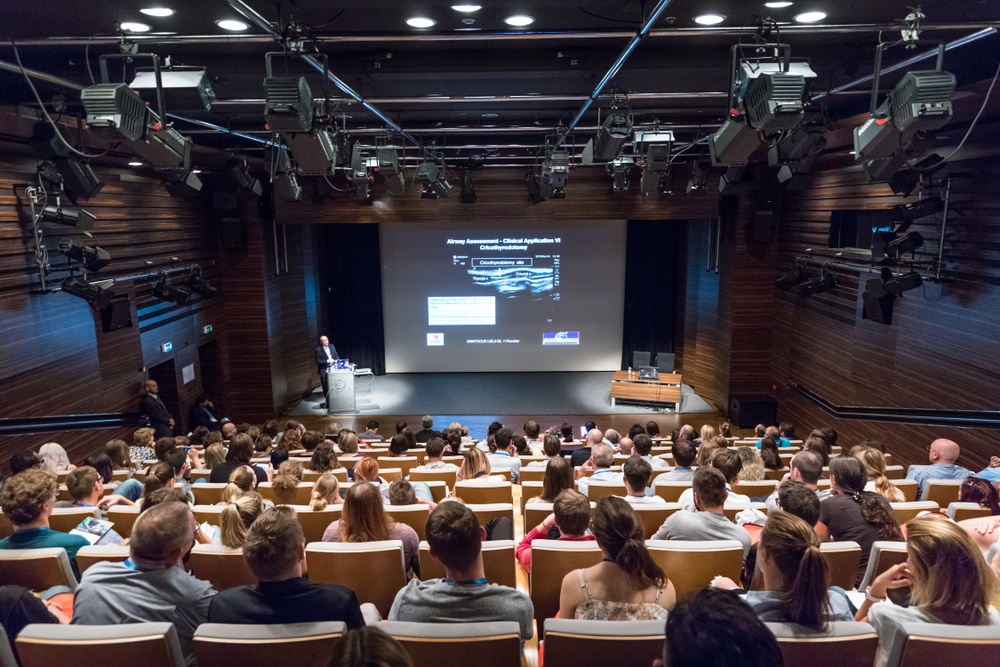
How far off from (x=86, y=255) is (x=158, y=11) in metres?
4.01

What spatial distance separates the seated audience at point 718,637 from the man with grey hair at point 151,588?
184cm

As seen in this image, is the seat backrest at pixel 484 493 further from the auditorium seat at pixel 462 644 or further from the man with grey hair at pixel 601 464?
the auditorium seat at pixel 462 644

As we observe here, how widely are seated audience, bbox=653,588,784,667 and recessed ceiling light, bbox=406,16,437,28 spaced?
4.30m

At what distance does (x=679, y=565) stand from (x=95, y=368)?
775 centimetres

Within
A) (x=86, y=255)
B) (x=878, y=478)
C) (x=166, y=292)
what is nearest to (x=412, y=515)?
(x=878, y=478)

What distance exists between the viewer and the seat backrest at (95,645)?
1971 mm

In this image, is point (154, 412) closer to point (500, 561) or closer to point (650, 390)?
point (500, 561)

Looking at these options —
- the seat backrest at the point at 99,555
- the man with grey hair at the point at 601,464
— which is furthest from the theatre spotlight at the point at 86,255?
the man with grey hair at the point at 601,464

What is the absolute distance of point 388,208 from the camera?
→ 11.9m

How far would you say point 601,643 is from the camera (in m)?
1.97

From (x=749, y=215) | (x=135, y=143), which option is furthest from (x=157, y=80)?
(x=749, y=215)

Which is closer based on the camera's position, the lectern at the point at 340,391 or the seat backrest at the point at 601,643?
the seat backrest at the point at 601,643

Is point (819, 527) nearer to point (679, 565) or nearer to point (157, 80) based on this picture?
point (679, 565)

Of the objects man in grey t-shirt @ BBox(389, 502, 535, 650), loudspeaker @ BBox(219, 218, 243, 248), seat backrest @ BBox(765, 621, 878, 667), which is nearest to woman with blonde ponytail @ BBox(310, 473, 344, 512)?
man in grey t-shirt @ BBox(389, 502, 535, 650)
